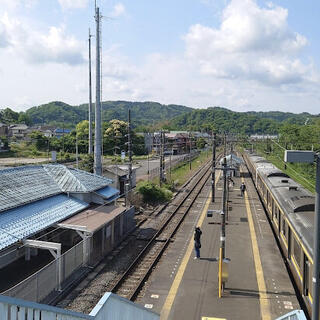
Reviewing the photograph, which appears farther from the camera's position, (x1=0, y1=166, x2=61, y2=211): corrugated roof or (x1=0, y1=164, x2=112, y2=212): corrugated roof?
(x1=0, y1=164, x2=112, y2=212): corrugated roof

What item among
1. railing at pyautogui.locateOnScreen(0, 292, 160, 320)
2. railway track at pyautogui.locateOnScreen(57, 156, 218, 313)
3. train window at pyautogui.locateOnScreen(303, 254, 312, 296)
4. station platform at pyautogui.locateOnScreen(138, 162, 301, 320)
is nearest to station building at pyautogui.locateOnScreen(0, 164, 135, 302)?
railway track at pyautogui.locateOnScreen(57, 156, 218, 313)

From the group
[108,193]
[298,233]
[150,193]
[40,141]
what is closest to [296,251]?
[298,233]

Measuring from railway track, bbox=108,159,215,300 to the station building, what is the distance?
1587 mm

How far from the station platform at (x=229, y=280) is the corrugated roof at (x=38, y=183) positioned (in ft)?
17.2

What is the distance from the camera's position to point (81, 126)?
244ft

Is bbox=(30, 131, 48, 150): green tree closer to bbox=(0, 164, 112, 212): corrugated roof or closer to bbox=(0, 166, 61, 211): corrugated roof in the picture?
bbox=(0, 164, 112, 212): corrugated roof

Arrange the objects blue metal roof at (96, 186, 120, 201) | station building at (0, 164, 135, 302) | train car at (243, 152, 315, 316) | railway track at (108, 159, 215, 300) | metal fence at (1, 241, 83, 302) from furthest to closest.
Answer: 1. blue metal roof at (96, 186, 120, 201)
2. railway track at (108, 159, 215, 300)
3. station building at (0, 164, 135, 302)
4. train car at (243, 152, 315, 316)
5. metal fence at (1, 241, 83, 302)

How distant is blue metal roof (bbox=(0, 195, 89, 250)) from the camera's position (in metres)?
11.8

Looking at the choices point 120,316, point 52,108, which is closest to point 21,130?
point 120,316

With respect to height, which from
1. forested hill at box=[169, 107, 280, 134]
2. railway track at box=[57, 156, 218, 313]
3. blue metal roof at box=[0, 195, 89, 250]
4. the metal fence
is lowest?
railway track at box=[57, 156, 218, 313]

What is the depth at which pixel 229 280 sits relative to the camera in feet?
42.0

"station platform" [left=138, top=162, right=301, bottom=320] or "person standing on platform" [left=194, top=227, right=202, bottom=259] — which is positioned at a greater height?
"person standing on platform" [left=194, top=227, right=202, bottom=259]

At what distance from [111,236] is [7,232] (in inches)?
219

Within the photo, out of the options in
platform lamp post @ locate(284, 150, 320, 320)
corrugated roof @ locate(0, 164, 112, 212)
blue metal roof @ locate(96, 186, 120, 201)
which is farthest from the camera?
blue metal roof @ locate(96, 186, 120, 201)
